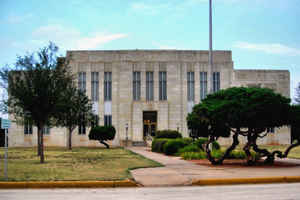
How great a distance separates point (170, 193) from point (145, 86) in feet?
174

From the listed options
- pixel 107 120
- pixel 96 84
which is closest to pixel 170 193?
pixel 107 120

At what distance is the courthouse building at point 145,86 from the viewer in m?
64.7

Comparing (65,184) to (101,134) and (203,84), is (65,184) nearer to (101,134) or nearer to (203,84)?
(101,134)

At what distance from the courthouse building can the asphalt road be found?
5113cm

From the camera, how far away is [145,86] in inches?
2547

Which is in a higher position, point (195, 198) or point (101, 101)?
point (101, 101)

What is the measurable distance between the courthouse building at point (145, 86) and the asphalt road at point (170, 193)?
168 feet

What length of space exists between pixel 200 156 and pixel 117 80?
39.2 m

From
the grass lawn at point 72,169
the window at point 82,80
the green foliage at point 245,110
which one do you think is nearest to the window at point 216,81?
the window at point 82,80

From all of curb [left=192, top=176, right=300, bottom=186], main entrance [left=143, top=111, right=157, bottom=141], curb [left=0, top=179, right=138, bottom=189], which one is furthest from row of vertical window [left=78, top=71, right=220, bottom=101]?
curb [left=0, top=179, right=138, bottom=189]

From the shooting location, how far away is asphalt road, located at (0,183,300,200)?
35.9 ft

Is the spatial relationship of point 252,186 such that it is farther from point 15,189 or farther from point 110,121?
point 110,121

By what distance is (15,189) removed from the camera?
13.0 meters

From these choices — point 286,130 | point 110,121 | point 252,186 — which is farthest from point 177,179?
point 286,130
